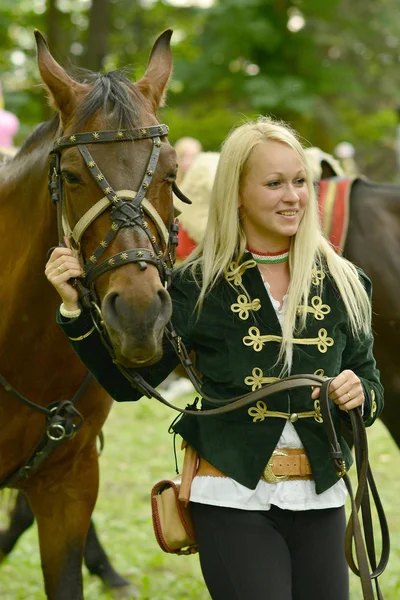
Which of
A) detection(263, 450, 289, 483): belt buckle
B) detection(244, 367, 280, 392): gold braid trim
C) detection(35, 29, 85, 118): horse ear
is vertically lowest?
detection(263, 450, 289, 483): belt buckle

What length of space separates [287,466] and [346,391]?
0.89 feet

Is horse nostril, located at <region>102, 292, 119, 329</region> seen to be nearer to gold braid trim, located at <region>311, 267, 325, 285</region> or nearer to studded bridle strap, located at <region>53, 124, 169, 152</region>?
studded bridle strap, located at <region>53, 124, 169, 152</region>

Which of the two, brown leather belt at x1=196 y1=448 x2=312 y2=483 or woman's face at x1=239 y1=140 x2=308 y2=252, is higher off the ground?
woman's face at x1=239 y1=140 x2=308 y2=252

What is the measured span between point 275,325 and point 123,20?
14942 mm

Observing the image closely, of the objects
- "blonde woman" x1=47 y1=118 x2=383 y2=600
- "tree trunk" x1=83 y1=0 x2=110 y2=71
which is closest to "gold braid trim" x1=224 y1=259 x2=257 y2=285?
"blonde woman" x1=47 y1=118 x2=383 y2=600

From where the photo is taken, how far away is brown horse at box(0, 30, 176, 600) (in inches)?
92.2

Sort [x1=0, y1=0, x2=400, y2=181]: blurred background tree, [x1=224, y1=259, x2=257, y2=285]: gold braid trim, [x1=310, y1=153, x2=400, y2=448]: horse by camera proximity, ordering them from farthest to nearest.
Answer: [x1=0, y1=0, x2=400, y2=181]: blurred background tree → [x1=310, y1=153, x2=400, y2=448]: horse → [x1=224, y1=259, x2=257, y2=285]: gold braid trim

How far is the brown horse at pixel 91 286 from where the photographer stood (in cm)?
234

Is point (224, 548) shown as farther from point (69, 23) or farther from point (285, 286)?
point (69, 23)

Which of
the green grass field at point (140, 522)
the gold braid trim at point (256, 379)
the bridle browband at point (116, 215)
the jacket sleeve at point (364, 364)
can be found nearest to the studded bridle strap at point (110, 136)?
the bridle browband at point (116, 215)

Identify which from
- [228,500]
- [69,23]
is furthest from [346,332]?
[69,23]

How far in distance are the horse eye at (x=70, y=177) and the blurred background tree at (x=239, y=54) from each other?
31.5 ft

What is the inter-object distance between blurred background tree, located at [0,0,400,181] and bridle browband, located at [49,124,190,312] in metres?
9.56

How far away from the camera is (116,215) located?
2385mm
